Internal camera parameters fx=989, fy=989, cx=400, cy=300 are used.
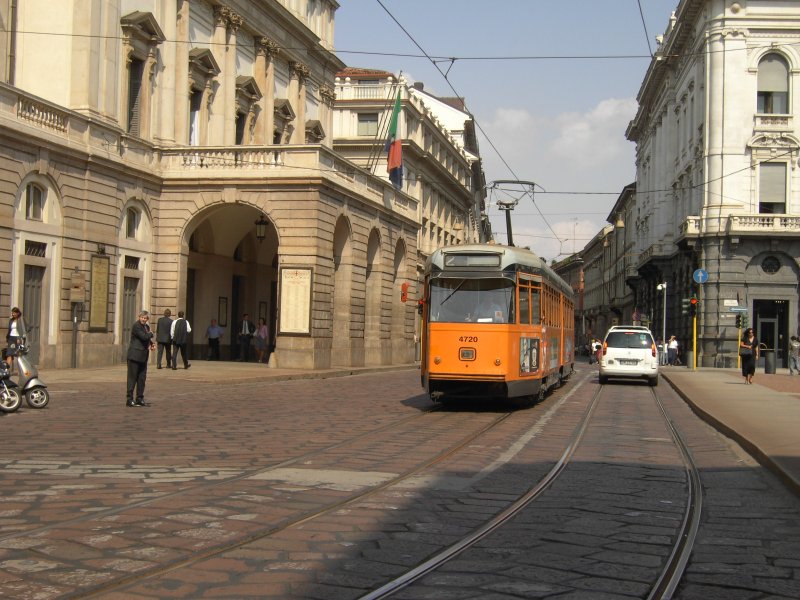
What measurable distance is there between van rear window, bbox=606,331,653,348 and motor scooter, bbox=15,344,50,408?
18.5m

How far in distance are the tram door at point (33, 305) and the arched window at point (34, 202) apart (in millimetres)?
1297

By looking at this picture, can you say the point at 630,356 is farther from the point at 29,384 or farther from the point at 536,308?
the point at 29,384

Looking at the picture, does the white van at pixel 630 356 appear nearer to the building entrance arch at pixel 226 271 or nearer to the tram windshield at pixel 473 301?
the building entrance arch at pixel 226 271

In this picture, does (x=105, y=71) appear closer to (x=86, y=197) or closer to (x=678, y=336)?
(x=86, y=197)

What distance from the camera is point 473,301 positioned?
17.6 metres

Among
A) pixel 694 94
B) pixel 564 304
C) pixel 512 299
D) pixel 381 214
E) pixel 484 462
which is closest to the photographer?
pixel 484 462

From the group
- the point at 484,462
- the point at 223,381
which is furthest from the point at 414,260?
the point at 484,462

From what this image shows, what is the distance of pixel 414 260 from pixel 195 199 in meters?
14.1

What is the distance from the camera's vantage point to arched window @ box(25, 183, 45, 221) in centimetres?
2485

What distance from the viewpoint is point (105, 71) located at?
2827cm

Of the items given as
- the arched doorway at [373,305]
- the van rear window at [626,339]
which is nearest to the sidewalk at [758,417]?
the van rear window at [626,339]

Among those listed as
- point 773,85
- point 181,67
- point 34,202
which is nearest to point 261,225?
point 181,67

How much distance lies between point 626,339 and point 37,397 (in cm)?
1909

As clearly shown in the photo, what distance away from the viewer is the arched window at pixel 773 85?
46844 millimetres
